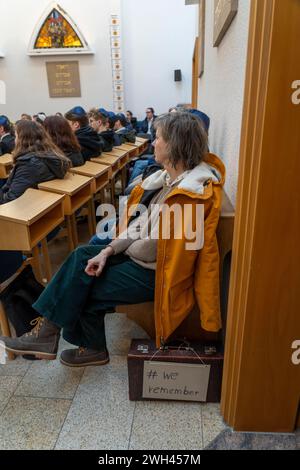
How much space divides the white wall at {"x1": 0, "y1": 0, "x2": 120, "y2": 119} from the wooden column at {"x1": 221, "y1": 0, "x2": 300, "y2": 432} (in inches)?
338

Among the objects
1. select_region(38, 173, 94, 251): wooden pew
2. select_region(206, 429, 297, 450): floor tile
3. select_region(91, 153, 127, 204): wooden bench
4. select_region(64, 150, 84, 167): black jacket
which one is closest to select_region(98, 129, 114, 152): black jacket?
select_region(91, 153, 127, 204): wooden bench

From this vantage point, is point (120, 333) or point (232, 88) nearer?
point (232, 88)

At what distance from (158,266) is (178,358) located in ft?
1.20

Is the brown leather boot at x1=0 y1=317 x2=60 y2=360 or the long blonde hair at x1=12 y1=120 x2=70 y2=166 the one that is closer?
the brown leather boot at x1=0 y1=317 x2=60 y2=360

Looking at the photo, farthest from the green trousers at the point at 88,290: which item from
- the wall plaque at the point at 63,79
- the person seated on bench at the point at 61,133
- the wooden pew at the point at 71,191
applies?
the wall plaque at the point at 63,79

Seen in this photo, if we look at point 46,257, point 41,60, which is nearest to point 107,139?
point 46,257

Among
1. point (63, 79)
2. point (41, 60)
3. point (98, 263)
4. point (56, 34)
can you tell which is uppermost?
point (56, 34)

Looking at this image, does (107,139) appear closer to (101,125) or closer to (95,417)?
(101,125)

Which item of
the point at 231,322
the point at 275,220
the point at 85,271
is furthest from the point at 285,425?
the point at 85,271

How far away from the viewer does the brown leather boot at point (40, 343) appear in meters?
1.40

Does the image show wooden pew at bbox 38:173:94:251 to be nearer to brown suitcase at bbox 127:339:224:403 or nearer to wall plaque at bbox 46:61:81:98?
brown suitcase at bbox 127:339:224:403

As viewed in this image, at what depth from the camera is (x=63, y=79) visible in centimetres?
867

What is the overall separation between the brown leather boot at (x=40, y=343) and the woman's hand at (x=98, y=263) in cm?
32

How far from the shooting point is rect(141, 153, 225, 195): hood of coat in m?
1.12
